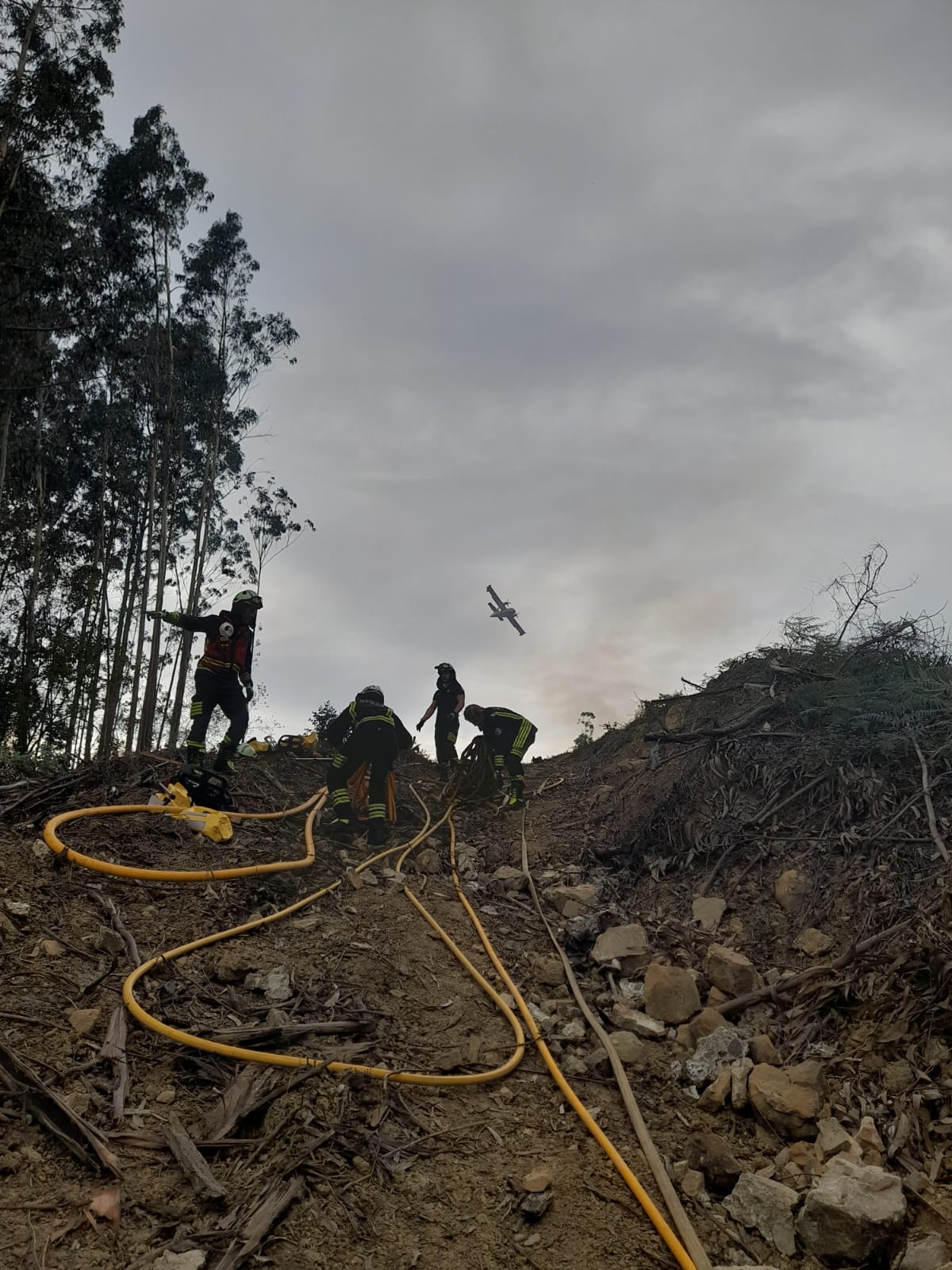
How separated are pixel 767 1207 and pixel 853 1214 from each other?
14.9 inches

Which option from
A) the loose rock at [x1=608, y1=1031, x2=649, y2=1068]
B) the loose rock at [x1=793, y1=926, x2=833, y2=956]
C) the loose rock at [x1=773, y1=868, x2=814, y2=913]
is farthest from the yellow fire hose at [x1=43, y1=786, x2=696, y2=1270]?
the loose rock at [x1=773, y1=868, x2=814, y2=913]

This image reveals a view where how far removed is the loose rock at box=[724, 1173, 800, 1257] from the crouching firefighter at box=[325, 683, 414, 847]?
4.85 meters

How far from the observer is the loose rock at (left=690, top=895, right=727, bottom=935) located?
5531mm

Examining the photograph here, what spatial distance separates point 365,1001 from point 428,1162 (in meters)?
1.25

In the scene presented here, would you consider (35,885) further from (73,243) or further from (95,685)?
(95,685)

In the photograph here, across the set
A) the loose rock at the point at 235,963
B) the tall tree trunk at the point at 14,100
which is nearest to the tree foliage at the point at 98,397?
the tall tree trunk at the point at 14,100

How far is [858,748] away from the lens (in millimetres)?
6531

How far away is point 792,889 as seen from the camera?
5469 millimetres

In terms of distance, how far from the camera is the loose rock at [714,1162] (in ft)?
10.8

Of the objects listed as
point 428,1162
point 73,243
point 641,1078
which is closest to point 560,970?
point 641,1078

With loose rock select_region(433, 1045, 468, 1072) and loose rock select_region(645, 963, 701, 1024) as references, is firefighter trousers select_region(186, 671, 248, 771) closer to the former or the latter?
loose rock select_region(433, 1045, 468, 1072)

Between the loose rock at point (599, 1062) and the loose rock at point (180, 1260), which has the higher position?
the loose rock at point (599, 1062)

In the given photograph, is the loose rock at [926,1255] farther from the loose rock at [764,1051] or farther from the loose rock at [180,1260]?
the loose rock at [180,1260]

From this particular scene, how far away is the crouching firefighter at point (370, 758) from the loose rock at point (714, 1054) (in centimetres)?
401
